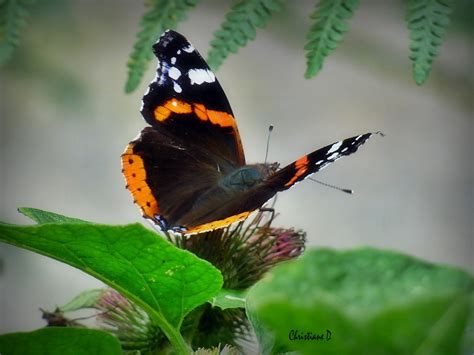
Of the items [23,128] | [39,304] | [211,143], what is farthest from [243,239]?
[23,128]

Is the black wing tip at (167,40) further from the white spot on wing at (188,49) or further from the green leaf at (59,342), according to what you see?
Answer: the green leaf at (59,342)

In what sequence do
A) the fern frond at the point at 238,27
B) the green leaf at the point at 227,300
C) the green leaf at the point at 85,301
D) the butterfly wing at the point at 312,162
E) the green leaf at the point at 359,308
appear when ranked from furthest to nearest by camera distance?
the fern frond at the point at 238,27 < the butterfly wing at the point at 312,162 < the green leaf at the point at 85,301 < the green leaf at the point at 227,300 < the green leaf at the point at 359,308

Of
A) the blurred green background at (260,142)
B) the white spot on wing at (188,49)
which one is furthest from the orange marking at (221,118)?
the blurred green background at (260,142)

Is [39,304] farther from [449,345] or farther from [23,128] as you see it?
[449,345]

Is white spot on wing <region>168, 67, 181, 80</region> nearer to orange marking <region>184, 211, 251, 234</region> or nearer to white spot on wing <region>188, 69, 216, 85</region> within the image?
white spot on wing <region>188, 69, 216, 85</region>

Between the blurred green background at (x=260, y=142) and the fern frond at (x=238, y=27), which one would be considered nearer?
the fern frond at (x=238, y=27)

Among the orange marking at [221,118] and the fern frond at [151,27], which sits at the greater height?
the fern frond at [151,27]
